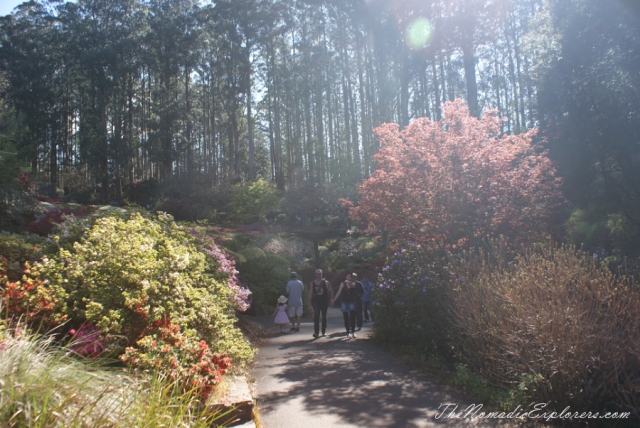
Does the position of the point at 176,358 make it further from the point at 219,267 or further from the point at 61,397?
the point at 219,267

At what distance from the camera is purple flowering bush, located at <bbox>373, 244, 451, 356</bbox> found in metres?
8.34

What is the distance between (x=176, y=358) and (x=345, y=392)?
2503 millimetres

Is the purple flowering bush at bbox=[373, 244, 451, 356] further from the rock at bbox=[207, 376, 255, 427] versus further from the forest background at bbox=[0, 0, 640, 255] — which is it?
the forest background at bbox=[0, 0, 640, 255]

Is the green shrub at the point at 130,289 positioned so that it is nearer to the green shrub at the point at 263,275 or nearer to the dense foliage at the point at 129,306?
the dense foliage at the point at 129,306

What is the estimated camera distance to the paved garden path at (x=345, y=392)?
5055 mm

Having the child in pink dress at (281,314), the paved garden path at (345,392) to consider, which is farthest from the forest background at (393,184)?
the child in pink dress at (281,314)

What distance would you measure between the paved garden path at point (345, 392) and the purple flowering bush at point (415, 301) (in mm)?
576

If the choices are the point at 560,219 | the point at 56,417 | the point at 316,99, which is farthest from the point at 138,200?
the point at 56,417

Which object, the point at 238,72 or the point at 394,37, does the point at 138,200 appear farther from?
the point at 394,37

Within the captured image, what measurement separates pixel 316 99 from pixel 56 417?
3790 centimetres

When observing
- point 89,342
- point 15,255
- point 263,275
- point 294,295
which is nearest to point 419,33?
point 263,275

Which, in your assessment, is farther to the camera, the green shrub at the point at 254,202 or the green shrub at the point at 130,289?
the green shrub at the point at 254,202

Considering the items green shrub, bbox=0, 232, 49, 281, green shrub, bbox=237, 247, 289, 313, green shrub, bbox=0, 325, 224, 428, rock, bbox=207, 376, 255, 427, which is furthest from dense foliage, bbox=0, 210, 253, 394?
green shrub, bbox=237, 247, 289, 313

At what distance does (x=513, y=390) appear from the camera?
559cm
